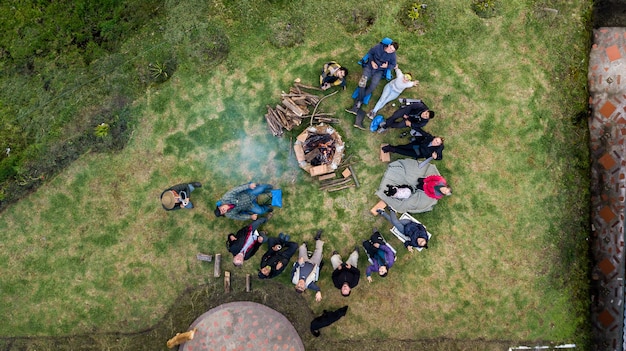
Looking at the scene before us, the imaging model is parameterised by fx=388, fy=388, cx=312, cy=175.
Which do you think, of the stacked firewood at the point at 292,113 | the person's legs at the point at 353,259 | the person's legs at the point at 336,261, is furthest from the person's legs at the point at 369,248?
the stacked firewood at the point at 292,113

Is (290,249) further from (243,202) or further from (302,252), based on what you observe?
(243,202)

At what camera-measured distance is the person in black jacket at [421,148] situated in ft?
34.4

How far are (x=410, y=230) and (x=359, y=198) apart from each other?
1799mm

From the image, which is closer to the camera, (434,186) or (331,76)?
(434,186)

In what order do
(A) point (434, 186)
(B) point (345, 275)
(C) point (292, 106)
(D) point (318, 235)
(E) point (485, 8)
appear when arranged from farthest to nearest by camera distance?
(E) point (485, 8), (D) point (318, 235), (C) point (292, 106), (B) point (345, 275), (A) point (434, 186)

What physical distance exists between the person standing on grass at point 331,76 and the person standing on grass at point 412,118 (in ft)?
5.75

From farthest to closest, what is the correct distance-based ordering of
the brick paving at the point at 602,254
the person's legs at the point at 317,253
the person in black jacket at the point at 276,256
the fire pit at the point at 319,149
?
the brick paving at the point at 602,254, the person's legs at the point at 317,253, the fire pit at the point at 319,149, the person in black jacket at the point at 276,256

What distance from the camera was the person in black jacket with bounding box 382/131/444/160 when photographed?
10492 mm

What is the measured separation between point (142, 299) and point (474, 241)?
9.93 m

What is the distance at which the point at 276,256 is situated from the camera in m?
10.7

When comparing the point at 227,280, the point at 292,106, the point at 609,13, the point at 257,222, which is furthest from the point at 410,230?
the point at 609,13

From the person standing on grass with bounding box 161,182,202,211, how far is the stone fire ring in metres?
3.26

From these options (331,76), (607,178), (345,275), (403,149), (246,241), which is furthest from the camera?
(607,178)

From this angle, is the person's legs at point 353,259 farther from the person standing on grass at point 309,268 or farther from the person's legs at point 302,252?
the person's legs at point 302,252
